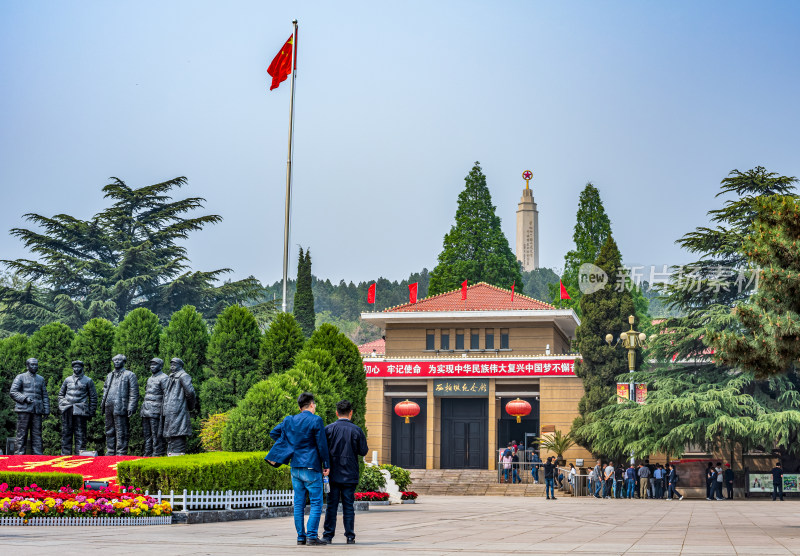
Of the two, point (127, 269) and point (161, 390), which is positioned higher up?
point (127, 269)

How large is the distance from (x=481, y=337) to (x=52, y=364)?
A: 71.1ft

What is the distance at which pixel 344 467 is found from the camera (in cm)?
1027

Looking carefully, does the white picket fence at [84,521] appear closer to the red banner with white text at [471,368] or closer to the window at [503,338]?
the red banner with white text at [471,368]

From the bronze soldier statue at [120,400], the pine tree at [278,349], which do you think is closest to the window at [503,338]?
the pine tree at [278,349]

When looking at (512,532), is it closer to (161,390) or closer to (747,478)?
(161,390)

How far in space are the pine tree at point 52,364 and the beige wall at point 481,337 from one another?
1967 centimetres

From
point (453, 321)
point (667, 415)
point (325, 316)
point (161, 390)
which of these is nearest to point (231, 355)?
point (161, 390)

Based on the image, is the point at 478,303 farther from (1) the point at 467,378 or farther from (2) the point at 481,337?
(1) the point at 467,378

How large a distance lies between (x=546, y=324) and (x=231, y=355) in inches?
828

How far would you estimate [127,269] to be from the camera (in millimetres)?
44281

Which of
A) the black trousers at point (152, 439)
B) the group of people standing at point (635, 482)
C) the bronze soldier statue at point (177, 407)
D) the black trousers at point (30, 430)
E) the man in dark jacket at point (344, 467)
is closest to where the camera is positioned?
the man in dark jacket at point (344, 467)

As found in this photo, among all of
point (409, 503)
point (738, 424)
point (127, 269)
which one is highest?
point (127, 269)

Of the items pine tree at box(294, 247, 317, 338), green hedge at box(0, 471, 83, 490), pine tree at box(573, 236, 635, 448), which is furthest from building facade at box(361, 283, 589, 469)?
green hedge at box(0, 471, 83, 490)

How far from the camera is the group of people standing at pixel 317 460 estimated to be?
10023 mm
